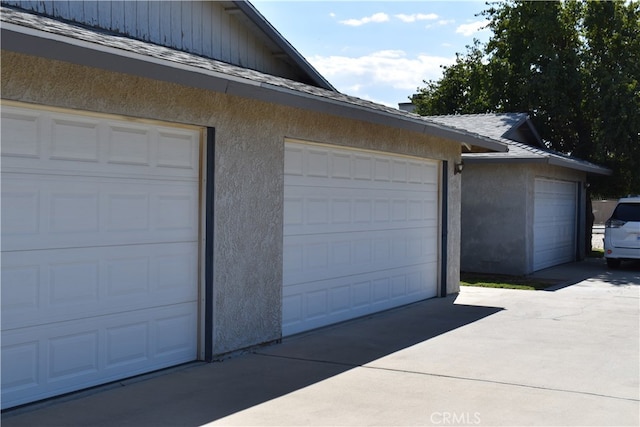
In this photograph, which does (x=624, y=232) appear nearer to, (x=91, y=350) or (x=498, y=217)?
(x=498, y=217)

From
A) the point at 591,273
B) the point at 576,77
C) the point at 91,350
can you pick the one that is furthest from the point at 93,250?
the point at 576,77

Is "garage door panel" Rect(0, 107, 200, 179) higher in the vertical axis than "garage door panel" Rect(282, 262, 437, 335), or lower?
higher

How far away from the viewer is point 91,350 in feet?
22.0

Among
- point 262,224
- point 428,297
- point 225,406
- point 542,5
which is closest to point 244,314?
point 262,224

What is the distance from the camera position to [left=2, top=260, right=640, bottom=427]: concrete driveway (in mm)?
6035

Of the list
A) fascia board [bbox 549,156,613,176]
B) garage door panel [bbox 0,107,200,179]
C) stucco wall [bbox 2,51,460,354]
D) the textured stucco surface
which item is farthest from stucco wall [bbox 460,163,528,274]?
garage door panel [bbox 0,107,200,179]

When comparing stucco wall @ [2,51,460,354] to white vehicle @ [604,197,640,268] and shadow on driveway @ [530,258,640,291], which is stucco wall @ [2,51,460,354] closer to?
shadow on driveway @ [530,258,640,291]

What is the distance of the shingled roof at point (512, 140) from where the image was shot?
16812 millimetres

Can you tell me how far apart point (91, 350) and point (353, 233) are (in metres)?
4.96

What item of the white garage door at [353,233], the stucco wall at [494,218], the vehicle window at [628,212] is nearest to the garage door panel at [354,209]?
the white garage door at [353,233]

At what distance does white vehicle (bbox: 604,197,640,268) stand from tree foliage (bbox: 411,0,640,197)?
4.30 m

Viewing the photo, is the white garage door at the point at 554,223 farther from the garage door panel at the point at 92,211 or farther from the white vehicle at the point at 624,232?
the garage door panel at the point at 92,211

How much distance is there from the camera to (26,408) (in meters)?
6.05
